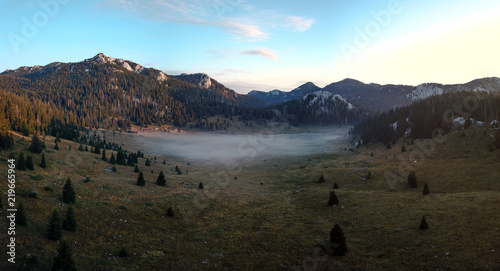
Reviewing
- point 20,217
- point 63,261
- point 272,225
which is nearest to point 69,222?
point 20,217

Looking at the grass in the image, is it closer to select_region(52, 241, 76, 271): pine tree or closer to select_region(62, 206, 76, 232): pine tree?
select_region(62, 206, 76, 232): pine tree

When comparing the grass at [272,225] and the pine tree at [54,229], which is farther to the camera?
the grass at [272,225]

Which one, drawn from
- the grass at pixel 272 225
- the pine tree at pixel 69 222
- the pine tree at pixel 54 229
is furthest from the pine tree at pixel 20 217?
the pine tree at pixel 69 222

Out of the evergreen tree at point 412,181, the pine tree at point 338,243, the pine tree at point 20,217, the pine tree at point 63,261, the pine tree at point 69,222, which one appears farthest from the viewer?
the evergreen tree at point 412,181

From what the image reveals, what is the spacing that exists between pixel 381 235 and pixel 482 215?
10155 millimetres

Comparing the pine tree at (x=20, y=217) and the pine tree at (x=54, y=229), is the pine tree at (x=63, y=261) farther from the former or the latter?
the pine tree at (x=20, y=217)

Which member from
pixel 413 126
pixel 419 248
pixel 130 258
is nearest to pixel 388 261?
pixel 419 248

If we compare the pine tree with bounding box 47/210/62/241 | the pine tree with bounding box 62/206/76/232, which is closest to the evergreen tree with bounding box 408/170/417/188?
the pine tree with bounding box 62/206/76/232

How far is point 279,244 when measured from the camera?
26375 millimetres

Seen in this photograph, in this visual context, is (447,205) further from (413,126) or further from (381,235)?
(413,126)

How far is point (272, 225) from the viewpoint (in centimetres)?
3278

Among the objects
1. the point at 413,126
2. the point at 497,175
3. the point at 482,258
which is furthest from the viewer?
the point at 413,126

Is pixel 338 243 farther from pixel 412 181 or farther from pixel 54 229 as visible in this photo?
pixel 412 181

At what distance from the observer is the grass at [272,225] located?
19984 mm
